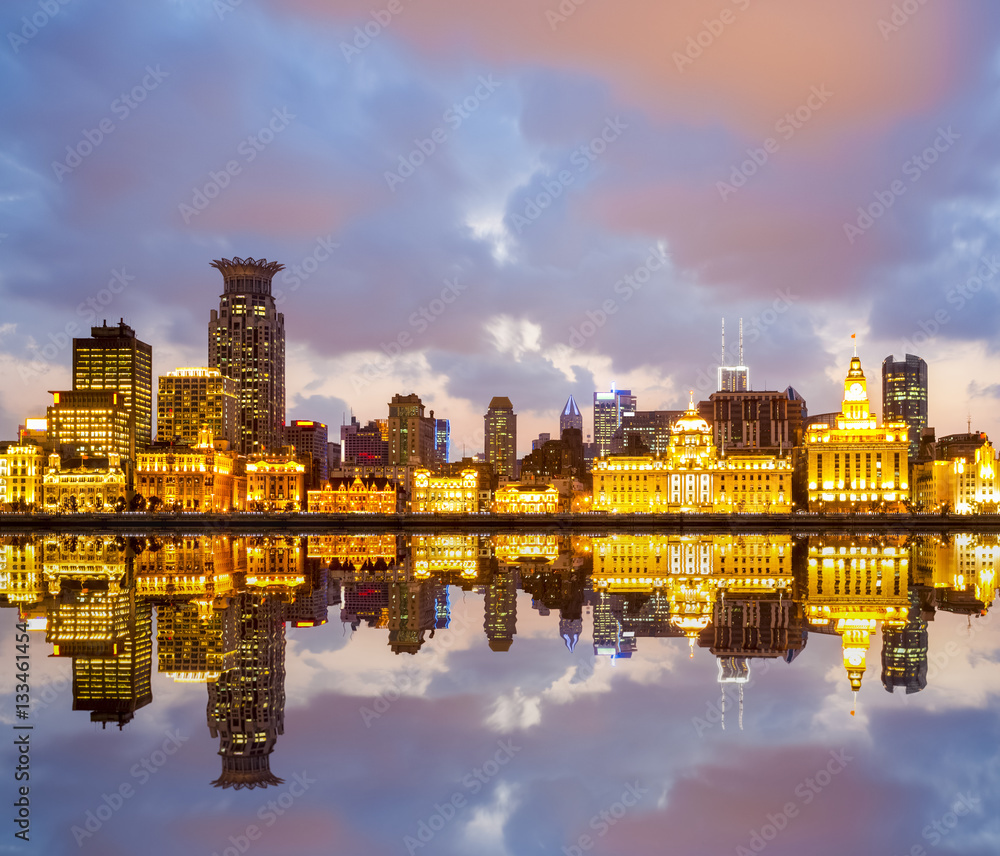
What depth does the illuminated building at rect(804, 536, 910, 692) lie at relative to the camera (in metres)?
24.4

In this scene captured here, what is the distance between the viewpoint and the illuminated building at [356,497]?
→ 17888 centimetres

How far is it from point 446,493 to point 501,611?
15899 centimetres

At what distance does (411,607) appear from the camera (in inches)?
1309

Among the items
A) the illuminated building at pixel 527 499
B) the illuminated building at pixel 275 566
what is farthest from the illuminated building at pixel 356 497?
the illuminated building at pixel 275 566

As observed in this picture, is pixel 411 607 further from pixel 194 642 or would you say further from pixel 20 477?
pixel 20 477

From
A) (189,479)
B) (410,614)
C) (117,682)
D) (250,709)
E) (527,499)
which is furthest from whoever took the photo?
(527,499)

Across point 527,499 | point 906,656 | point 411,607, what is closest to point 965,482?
point 527,499

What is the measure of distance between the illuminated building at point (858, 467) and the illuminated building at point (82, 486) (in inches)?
4820

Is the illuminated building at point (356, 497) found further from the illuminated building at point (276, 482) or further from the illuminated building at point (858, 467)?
the illuminated building at point (858, 467)

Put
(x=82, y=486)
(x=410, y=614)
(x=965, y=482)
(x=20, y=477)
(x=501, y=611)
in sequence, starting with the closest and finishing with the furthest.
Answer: (x=410, y=614)
(x=501, y=611)
(x=20, y=477)
(x=82, y=486)
(x=965, y=482)

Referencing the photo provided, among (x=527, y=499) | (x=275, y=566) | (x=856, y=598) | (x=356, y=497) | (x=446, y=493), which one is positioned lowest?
(x=527, y=499)

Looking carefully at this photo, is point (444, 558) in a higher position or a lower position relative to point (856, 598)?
lower

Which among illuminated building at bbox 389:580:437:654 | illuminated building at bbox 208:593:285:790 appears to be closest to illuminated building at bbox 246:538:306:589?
illuminated building at bbox 389:580:437:654

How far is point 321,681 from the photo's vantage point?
1944cm
